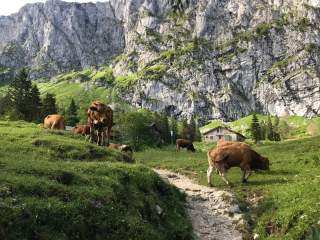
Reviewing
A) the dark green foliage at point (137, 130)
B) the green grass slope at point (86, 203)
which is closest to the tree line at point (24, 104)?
the dark green foliage at point (137, 130)

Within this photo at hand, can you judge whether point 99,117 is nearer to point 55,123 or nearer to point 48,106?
point 55,123

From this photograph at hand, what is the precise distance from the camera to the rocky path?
842 inches

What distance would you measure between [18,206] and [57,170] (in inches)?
186

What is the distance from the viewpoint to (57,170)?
19953 millimetres

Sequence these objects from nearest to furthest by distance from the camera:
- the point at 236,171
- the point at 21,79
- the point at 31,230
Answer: the point at 31,230 → the point at 236,171 → the point at 21,79

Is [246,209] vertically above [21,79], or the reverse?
[21,79]

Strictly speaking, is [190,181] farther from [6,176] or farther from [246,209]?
[6,176]

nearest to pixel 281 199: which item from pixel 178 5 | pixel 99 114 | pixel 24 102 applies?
pixel 178 5

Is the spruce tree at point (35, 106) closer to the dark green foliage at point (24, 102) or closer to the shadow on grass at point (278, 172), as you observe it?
the dark green foliage at point (24, 102)

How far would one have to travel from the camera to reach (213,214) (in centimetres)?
2425

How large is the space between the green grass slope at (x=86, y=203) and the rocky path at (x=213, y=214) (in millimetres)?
823

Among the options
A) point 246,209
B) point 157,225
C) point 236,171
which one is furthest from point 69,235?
point 236,171

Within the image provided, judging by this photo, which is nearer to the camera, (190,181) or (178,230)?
(178,230)

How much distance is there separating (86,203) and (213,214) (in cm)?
897
